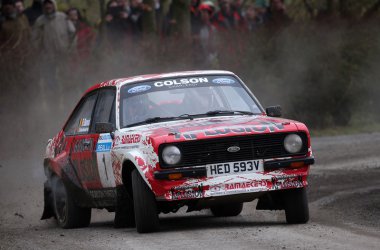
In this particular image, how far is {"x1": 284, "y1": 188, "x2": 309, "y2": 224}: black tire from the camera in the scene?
1030 cm

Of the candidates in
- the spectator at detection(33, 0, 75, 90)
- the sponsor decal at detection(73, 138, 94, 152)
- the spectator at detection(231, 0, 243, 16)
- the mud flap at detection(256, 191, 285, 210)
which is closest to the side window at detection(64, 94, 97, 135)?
the sponsor decal at detection(73, 138, 94, 152)

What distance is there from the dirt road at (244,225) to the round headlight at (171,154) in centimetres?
65

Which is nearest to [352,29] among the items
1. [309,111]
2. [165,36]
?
[309,111]

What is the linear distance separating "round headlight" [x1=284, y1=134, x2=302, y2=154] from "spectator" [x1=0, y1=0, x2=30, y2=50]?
39.8 feet

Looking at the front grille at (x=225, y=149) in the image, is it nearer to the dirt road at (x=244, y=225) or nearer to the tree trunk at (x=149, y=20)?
the dirt road at (x=244, y=225)

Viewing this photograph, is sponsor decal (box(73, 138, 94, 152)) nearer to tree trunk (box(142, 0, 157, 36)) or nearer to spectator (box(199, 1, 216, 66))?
spectator (box(199, 1, 216, 66))

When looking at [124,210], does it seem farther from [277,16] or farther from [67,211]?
[277,16]

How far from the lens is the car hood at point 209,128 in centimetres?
991

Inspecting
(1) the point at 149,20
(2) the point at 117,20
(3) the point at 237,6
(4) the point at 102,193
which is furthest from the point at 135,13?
(4) the point at 102,193

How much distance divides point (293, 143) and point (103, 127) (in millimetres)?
1803

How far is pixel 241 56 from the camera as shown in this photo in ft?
80.6

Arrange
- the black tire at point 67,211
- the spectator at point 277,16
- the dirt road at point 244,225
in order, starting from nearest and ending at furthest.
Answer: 1. the dirt road at point 244,225
2. the black tire at point 67,211
3. the spectator at point 277,16

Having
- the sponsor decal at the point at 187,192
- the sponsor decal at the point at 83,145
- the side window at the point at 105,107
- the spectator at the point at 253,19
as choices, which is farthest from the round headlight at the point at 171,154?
the spectator at the point at 253,19

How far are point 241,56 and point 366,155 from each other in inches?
277
